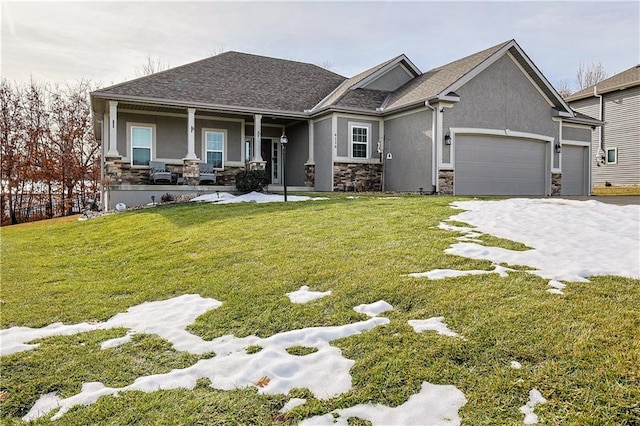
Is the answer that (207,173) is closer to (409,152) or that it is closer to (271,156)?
(271,156)

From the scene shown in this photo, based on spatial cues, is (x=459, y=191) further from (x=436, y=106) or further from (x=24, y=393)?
(x=24, y=393)

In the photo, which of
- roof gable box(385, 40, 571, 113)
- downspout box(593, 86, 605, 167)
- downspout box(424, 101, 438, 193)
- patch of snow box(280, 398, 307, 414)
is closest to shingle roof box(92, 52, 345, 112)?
roof gable box(385, 40, 571, 113)

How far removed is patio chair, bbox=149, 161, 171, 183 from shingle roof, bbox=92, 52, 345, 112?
7.64 feet

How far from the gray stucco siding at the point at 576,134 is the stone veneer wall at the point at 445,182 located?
645cm

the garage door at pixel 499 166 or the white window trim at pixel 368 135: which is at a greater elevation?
the white window trim at pixel 368 135

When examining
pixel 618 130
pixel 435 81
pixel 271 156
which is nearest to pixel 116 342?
pixel 435 81

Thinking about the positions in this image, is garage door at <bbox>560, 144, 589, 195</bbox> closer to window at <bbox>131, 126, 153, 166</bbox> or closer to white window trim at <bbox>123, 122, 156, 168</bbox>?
white window trim at <bbox>123, 122, 156, 168</bbox>

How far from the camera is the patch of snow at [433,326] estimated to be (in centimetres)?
347

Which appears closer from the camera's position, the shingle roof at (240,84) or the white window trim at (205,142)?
the shingle roof at (240,84)

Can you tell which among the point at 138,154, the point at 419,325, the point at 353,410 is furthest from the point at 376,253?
the point at 138,154

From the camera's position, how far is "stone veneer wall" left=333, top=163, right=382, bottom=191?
52.1 feet

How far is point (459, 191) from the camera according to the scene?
577 inches

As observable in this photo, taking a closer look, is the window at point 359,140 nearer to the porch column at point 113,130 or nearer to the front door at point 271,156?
the front door at point 271,156

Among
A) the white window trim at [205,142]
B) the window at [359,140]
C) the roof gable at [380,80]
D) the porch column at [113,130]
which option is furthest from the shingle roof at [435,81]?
the porch column at [113,130]
